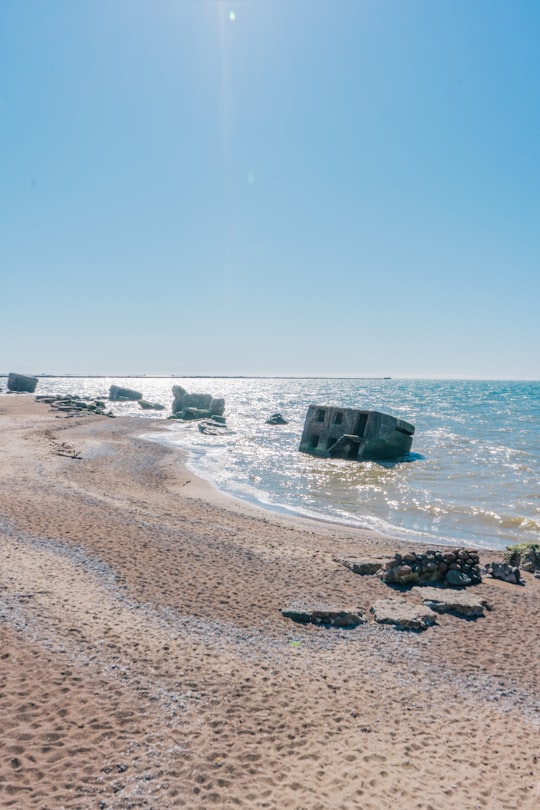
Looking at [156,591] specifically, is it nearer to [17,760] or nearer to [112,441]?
[17,760]

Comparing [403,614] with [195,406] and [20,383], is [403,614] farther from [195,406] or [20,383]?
[20,383]

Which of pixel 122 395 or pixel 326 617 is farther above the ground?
pixel 326 617

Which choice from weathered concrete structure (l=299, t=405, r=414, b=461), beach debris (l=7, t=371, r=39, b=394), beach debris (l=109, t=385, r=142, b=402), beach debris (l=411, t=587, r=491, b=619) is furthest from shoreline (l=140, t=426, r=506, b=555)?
beach debris (l=7, t=371, r=39, b=394)

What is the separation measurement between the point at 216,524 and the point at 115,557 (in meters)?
5.19

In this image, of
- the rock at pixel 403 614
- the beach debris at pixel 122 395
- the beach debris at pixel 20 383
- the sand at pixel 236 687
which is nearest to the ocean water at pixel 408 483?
the sand at pixel 236 687

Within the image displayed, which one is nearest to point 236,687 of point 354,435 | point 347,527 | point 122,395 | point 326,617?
point 326,617

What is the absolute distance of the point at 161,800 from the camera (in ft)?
16.6

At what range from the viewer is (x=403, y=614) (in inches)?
398

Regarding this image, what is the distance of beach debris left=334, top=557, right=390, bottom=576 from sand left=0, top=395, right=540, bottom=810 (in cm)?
42

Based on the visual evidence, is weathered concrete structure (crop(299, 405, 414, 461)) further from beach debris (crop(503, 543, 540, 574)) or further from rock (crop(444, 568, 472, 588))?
rock (crop(444, 568, 472, 588))

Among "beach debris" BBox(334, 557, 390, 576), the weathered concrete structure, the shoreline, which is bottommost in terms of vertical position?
the shoreline

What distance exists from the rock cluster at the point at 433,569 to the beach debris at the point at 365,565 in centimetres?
33

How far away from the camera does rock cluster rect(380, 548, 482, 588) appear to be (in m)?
12.2

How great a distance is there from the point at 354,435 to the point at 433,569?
23159mm
